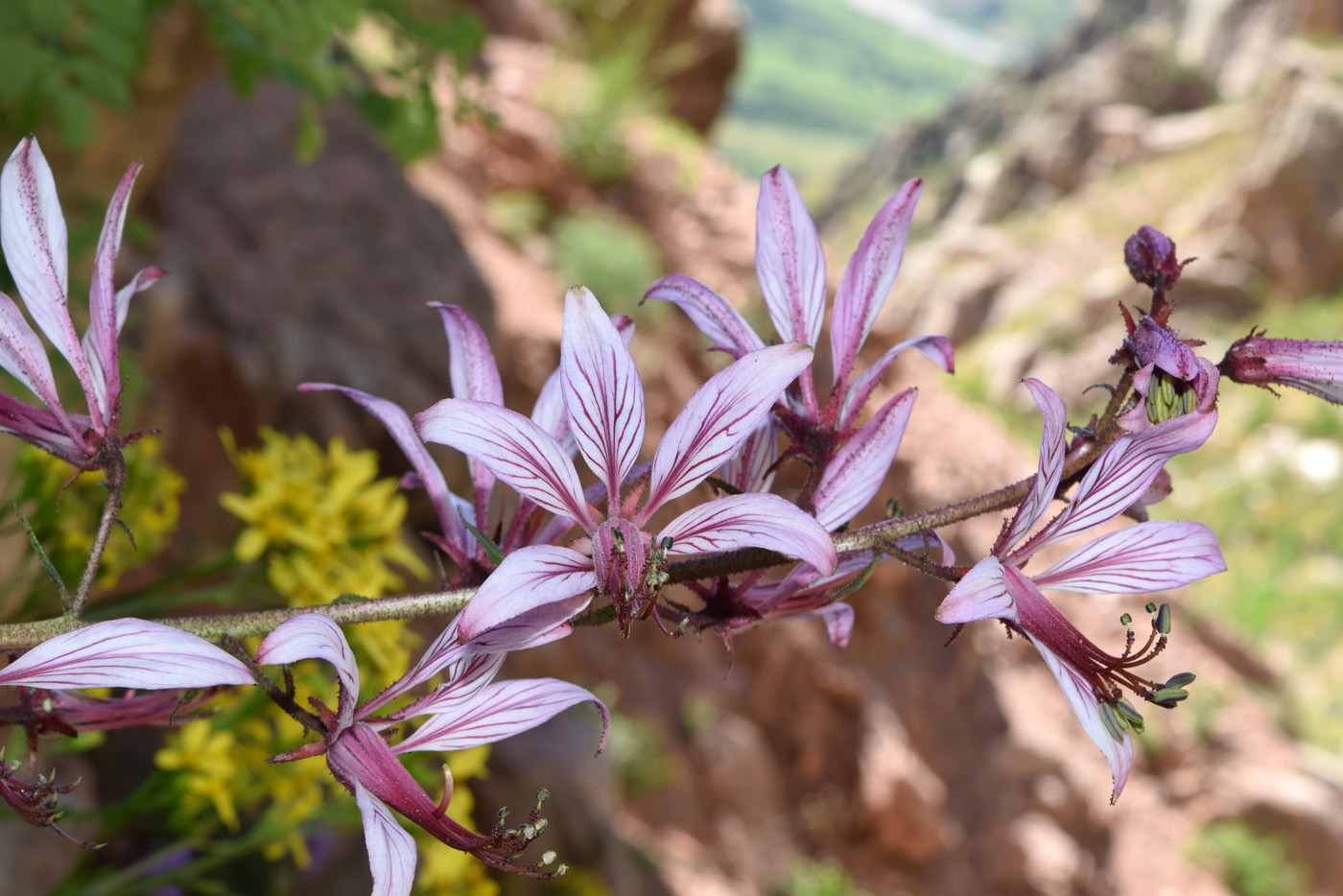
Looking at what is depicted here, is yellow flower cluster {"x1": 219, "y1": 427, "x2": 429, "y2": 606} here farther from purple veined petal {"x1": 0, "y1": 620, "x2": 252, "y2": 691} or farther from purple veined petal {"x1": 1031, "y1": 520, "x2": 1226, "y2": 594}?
purple veined petal {"x1": 1031, "y1": 520, "x2": 1226, "y2": 594}

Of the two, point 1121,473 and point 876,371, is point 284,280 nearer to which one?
point 876,371

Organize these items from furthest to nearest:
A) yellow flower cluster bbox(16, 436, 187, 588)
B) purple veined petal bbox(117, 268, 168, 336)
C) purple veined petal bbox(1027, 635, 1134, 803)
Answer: yellow flower cluster bbox(16, 436, 187, 588) → purple veined petal bbox(117, 268, 168, 336) → purple veined petal bbox(1027, 635, 1134, 803)

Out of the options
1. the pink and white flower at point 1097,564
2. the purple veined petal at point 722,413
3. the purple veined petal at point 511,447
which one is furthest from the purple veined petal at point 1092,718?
the purple veined petal at point 511,447

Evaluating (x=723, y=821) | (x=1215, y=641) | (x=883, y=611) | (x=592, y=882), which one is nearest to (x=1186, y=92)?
(x=1215, y=641)

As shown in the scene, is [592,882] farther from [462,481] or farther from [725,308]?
[725,308]

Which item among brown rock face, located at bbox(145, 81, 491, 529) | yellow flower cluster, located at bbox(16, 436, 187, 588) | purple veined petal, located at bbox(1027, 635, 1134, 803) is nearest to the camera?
purple veined petal, located at bbox(1027, 635, 1134, 803)

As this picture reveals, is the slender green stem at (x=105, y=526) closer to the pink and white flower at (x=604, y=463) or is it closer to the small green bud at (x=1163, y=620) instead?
the pink and white flower at (x=604, y=463)

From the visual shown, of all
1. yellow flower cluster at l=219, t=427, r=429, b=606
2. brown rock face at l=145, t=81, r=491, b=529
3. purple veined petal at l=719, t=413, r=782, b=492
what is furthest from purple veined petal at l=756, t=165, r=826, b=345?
brown rock face at l=145, t=81, r=491, b=529
